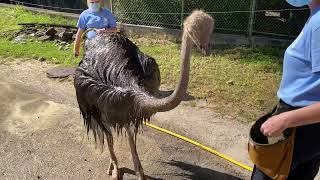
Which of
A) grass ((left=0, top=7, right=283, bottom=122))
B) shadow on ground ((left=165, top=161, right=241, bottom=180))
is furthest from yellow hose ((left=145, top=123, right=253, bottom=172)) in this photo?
grass ((left=0, top=7, right=283, bottom=122))

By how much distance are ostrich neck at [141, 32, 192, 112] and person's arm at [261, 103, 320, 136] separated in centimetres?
70

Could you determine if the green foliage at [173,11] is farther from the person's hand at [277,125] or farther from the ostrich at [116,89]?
the person's hand at [277,125]

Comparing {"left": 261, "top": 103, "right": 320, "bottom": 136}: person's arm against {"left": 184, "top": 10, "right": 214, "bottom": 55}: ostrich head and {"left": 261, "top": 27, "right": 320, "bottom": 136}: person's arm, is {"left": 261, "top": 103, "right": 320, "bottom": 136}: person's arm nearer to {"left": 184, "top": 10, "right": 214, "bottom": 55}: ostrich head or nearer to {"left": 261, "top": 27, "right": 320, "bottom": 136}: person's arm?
{"left": 261, "top": 27, "right": 320, "bottom": 136}: person's arm

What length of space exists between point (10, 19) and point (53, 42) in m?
2.34

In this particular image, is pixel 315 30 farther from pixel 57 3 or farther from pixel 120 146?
pixel 57 3

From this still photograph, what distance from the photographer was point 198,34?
9.04 feet

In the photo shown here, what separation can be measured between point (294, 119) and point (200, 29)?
0.81 meters

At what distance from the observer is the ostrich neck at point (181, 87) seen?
2.83 metres

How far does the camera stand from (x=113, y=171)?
4.48 meters

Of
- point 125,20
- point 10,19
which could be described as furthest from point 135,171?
point 10,19

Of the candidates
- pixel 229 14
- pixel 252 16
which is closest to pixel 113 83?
pixel 252 16

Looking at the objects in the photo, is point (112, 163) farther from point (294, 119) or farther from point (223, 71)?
point (223, 71)

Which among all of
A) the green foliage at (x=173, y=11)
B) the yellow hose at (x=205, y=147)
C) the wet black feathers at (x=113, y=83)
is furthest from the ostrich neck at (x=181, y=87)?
the green foliage at (x=173, y=11)

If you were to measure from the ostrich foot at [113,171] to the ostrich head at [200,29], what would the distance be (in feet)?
6.72
